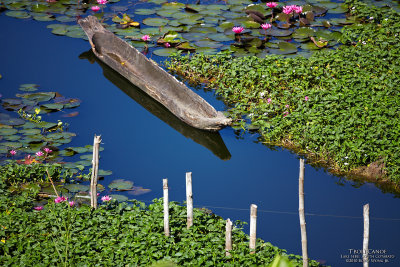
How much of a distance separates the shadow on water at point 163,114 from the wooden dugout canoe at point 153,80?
0.64 feet

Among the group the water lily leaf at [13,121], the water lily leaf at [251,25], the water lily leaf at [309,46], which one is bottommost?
the water lily leaf at [13,121]

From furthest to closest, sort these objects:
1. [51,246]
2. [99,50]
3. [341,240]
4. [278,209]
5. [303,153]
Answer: [99,50] < [303,153] < [278,209] < [341,240] < [51,246]

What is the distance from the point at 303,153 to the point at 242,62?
1.95 metres

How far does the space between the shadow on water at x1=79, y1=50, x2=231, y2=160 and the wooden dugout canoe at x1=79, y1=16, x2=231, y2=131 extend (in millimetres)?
194

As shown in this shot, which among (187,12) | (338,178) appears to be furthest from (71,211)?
(187,12)

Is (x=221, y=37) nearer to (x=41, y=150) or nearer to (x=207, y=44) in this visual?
(x=207, y=44)

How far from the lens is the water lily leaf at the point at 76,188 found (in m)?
4.80

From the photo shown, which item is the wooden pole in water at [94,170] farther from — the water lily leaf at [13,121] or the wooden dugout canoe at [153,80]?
the water lily leaf at [13,121]

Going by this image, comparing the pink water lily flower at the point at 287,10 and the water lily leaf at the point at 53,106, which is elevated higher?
the pink water lily flower at the point at 287,10

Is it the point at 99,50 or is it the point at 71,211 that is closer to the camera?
the point at 71,211

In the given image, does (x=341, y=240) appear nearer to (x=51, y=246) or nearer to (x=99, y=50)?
(x=51, y=246)

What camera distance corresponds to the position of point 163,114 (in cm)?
650

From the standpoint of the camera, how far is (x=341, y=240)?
14.7 feet

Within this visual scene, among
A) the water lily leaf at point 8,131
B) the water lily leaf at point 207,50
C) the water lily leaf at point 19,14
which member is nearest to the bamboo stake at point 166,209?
the water lily leaf at point 8,131
